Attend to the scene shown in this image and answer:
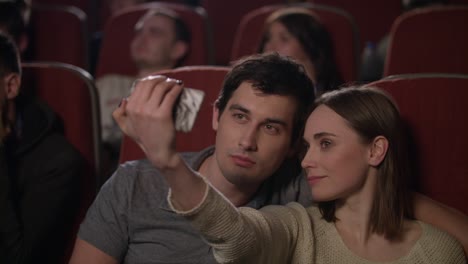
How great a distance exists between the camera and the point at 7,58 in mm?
1523

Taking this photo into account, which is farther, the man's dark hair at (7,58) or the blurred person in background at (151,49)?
the blurred person in background at (151,49)

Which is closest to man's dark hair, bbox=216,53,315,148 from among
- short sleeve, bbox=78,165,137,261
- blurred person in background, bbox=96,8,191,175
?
short sleeve, bbox=78,165,137,261

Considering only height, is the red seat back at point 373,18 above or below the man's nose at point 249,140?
below

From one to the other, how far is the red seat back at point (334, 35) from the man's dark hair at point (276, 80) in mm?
817

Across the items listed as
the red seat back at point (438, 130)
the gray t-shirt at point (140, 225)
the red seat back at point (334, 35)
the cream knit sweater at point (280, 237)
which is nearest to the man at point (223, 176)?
the gray t-shirt at point (140, 225)

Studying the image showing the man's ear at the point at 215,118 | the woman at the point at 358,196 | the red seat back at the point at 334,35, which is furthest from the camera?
the red seat back at the point at 334,35

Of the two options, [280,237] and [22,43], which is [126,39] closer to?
[22,43]

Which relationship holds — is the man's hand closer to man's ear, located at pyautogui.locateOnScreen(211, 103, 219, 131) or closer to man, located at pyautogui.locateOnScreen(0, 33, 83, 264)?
man's ear, located at pyautogui.locateOnScreen(211, 103, 219, 131)

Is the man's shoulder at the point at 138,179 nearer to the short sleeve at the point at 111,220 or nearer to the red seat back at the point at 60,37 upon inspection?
the short sleeve at the point at 111,220

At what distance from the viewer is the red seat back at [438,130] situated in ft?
4.46

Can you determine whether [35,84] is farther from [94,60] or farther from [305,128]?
[94,60]

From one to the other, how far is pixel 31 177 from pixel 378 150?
2.44 feet

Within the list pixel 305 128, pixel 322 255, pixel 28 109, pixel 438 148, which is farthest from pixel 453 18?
pixel 28 109

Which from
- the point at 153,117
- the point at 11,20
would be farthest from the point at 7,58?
the point at 153,117
